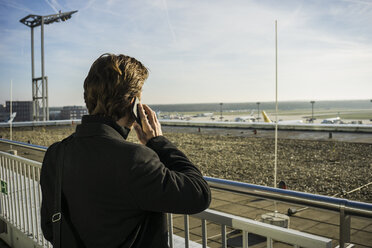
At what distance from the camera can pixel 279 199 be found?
5.03ft

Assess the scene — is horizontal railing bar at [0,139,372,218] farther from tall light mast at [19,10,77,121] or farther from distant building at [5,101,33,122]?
distant building at [5,101,33,122]

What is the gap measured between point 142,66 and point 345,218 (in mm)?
1059

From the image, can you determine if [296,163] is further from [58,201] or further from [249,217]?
[58,201]

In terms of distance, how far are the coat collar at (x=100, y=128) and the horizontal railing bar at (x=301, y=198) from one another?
72 cm

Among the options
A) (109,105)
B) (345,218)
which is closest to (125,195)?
(109,105)

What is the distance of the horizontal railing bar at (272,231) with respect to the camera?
1.24 meters

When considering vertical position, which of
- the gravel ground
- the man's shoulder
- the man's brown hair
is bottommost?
the gravel ground

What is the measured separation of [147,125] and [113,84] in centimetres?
19

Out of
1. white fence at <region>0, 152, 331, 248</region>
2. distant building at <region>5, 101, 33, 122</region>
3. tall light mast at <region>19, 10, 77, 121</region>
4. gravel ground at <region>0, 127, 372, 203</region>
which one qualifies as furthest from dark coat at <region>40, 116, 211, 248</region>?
distant building at <region>5, 101, 33, 122</region>

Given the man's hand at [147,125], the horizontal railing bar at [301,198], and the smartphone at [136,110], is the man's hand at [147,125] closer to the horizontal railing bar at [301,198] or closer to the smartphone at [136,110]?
the smartphone at [136,110]

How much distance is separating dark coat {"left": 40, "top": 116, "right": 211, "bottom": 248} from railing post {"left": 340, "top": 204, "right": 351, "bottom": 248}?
65 centimetres

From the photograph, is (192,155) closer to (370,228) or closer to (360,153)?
(360,153)

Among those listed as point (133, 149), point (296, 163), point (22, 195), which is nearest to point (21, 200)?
point (22, 195)

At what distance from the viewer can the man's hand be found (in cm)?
119
